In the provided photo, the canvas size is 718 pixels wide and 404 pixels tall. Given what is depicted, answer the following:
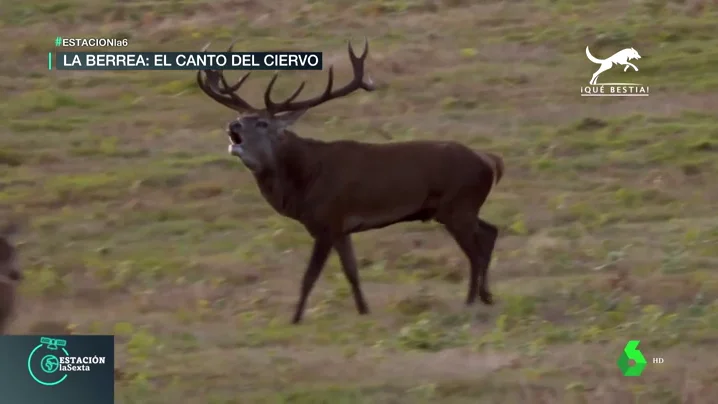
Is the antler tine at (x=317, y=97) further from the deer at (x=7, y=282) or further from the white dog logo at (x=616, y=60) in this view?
the white dog logo at (x=616, y=60)

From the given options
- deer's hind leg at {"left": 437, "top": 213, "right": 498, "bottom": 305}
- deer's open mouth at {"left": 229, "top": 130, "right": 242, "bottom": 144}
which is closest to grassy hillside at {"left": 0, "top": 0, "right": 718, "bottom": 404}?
deer's hind leg at {"left": 437, "top": 213, "right": 498, "bottom": 305}

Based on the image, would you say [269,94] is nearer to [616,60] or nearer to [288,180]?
[288,180]

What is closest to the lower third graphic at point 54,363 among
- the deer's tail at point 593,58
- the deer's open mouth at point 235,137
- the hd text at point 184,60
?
the deer's open mouth at point 235,137

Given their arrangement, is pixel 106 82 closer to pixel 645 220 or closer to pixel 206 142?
pixel 206 142

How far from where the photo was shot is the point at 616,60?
17.4 meters

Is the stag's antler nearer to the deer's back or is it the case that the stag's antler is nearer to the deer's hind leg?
the deer's back

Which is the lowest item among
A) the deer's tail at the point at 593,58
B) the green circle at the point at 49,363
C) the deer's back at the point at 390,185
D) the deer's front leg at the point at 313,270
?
the green circle at the point at 49,363

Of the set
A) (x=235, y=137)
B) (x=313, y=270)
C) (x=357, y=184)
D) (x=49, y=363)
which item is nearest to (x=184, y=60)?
(x=235, y=137)

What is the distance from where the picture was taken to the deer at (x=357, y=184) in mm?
11578

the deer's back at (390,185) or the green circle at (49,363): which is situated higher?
the deer's back at (390,185)

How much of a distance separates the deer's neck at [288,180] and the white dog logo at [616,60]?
6.07m

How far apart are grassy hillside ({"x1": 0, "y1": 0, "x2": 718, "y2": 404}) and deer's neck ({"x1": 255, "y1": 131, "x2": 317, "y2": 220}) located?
0.69 metres

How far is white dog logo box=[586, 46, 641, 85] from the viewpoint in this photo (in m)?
17.1

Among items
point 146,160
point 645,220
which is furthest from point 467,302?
point 146,160
